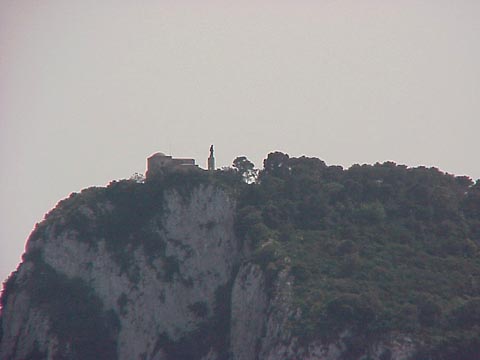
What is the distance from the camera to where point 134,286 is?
371ft

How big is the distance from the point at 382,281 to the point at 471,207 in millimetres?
23785

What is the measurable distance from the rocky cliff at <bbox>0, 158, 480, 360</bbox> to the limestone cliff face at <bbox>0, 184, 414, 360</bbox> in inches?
4.9

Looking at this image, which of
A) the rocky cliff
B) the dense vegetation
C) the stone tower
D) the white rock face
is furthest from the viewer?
the stone tower

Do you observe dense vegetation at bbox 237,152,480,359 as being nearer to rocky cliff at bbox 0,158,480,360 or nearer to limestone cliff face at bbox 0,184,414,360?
rocky cliff at bbox 0,158,480,360

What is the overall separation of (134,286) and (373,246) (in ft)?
97.2

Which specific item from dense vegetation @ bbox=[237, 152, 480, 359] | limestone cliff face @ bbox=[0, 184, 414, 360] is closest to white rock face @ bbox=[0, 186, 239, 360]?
limestone cliff face @ bbox=[0, 184, 414, 360]

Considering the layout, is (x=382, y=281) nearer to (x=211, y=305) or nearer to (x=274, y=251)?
(x=274, y=251)

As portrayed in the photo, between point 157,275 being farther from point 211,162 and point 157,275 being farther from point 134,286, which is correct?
point 211,162

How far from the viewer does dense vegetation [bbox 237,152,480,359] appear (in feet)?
283

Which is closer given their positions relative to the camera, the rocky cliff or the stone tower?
the rocky cliff

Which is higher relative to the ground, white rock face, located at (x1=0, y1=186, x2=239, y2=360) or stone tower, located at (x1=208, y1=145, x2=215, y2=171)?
stone tower, located at (x1=208, y1=145, x2=215, y2=171)

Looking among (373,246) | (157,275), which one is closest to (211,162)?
(157,275)

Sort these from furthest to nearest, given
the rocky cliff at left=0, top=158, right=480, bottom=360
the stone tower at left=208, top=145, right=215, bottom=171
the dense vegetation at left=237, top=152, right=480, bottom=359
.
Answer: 1. the stone tower at left=208, top=145, right=215, bottom=171
2. the rocky cliff at left=0, top=158, right=480, bottom=360
3. the dense vegetation at left=237, top=152, right=480, bottom=359

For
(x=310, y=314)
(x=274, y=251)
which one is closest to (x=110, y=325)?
(x=274, y=251)
